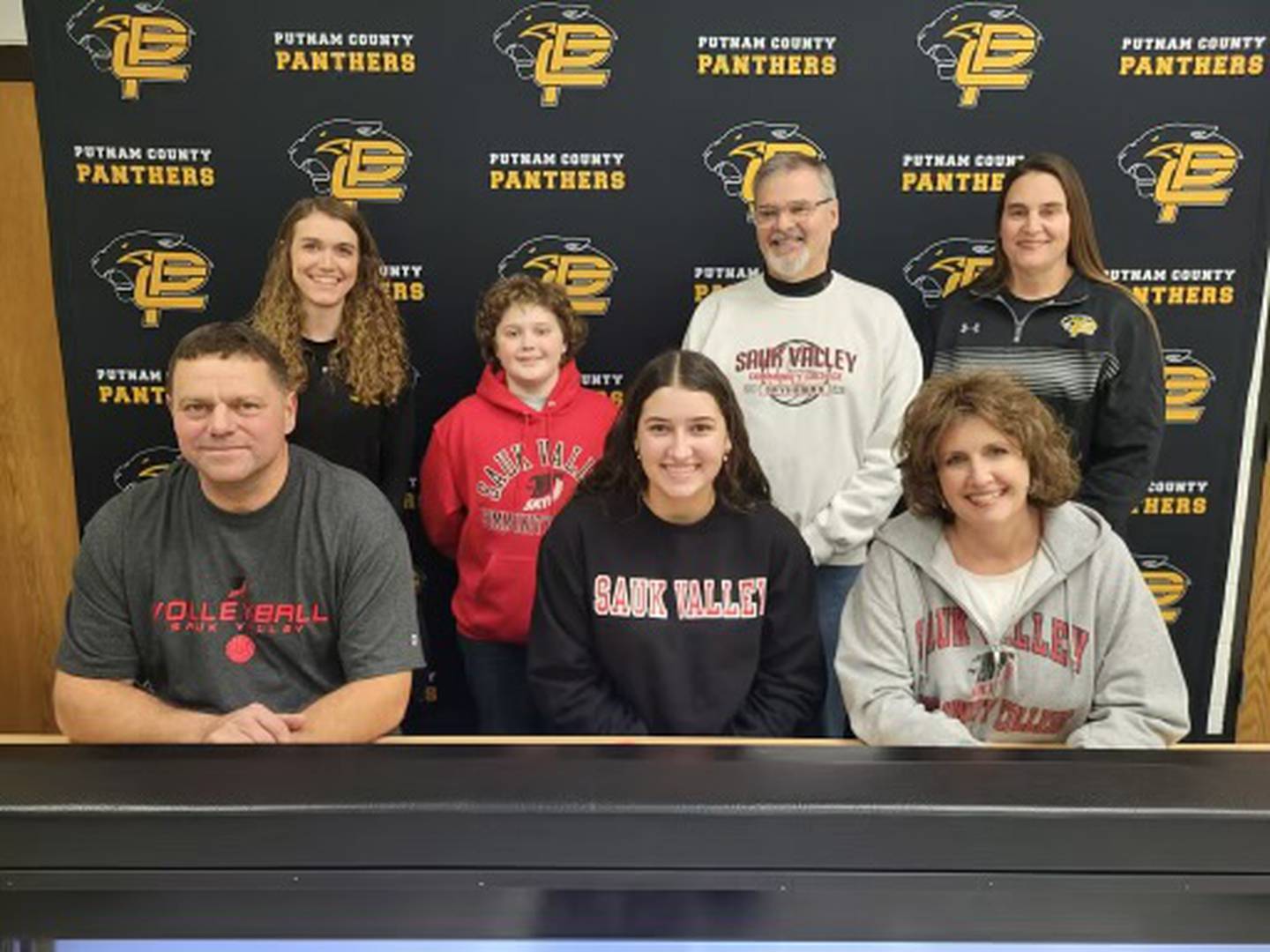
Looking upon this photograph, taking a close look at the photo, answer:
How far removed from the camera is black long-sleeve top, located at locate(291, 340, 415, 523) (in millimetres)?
2736

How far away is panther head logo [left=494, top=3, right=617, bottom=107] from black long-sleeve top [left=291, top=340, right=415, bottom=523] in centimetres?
102

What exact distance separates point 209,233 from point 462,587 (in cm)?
134

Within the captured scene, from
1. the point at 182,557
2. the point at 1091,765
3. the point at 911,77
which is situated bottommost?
the point at 182,557

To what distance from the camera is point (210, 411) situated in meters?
1.86

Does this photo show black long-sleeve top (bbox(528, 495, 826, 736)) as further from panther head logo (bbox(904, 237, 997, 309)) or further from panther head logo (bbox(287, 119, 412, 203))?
panther head logo (bbox(287, 119, 412, 203))

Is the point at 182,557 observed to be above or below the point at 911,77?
below

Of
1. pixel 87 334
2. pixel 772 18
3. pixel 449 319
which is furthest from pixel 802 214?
pixel 87 334

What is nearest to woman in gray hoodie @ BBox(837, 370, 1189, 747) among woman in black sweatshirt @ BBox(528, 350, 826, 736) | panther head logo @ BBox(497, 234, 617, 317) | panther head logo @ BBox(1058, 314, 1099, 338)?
woman in black sweatshirt @ BBox(528, 350, 826, 736)

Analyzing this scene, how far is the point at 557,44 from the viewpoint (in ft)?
10.5

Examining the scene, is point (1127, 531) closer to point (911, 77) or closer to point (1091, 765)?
point (911, 77)

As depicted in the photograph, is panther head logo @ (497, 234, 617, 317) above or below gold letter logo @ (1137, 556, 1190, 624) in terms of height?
above

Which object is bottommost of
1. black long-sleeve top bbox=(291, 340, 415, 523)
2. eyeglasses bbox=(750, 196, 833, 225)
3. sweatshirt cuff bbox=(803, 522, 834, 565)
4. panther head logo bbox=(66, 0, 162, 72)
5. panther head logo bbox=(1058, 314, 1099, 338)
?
sweatshirt cuff bbox=(803, 522, 834, 565)

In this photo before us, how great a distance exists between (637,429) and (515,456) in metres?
0.61

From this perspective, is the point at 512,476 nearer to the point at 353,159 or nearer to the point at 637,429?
the point at 637,429
